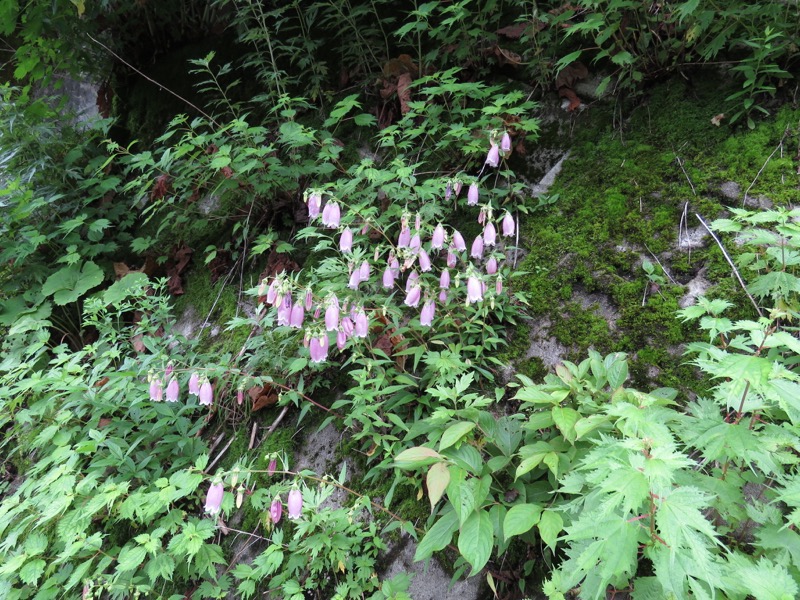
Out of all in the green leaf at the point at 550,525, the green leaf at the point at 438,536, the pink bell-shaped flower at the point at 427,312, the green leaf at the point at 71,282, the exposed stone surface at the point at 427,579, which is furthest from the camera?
the green leaf at the point at 71,282

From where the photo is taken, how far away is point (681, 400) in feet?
6.65

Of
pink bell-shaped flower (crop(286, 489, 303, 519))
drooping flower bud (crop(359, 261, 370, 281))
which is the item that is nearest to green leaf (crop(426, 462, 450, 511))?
pink bell-shaped flower (crop(286, 489, 303, 519))

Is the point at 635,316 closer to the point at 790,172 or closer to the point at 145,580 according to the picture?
the point at 790,172

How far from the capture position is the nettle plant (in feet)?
3.38

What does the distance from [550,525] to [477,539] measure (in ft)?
0.80

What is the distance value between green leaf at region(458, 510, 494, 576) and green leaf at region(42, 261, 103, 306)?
4.22 meters

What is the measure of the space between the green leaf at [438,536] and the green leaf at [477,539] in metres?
0.07

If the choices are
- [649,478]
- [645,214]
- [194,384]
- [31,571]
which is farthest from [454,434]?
[31,571]

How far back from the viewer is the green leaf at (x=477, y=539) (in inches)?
56.3

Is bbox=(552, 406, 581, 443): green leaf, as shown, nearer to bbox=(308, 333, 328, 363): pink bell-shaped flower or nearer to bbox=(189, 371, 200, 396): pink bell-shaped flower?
bbox=(308, 333, 328, 363): pink bell-shaped flower

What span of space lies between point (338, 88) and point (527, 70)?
1906 millimetres

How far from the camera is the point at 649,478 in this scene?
1.01m

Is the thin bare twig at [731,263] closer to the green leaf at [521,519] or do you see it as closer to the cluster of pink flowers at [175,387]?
the green leaf at [521,519]

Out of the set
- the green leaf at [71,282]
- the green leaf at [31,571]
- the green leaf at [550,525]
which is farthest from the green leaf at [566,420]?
the green leaf at [71,282]
